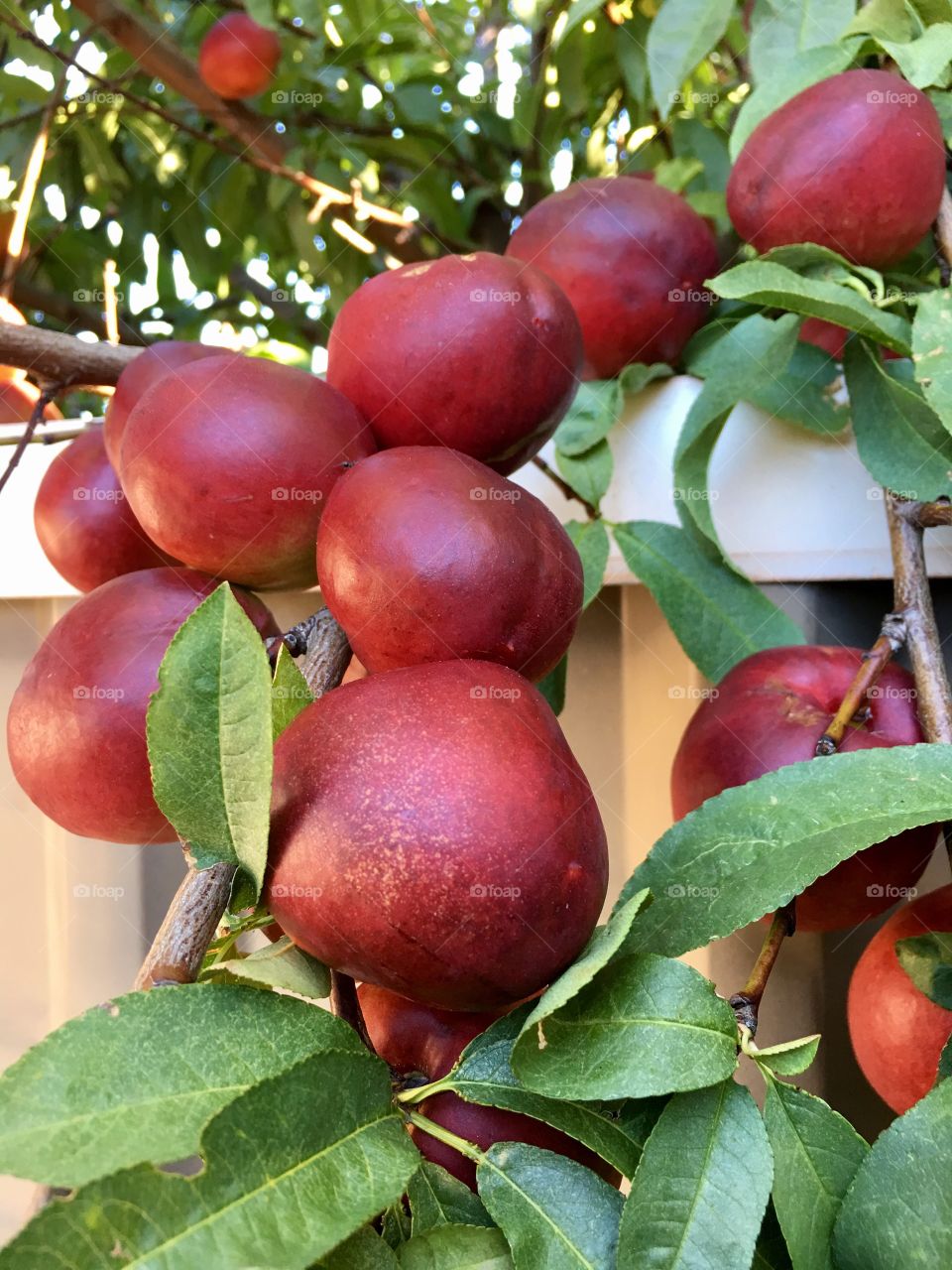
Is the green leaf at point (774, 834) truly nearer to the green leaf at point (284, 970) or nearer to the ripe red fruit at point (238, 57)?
the green leaf at point (284, 970)

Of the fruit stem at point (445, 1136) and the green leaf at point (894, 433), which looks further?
the green leaf at point (894, 433)

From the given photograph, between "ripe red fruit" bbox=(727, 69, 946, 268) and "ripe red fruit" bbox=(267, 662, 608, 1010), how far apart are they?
1.19ft

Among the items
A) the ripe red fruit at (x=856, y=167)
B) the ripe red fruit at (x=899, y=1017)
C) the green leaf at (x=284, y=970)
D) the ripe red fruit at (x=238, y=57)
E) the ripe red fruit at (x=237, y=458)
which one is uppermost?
the ripe red fruit at (x=238, y=57)

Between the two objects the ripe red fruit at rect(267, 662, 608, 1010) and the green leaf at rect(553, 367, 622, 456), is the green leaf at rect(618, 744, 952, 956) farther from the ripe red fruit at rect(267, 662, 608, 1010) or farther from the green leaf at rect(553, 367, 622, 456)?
the green leaf at rect(553, 367, 622, 456)

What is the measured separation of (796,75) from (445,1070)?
0.55m

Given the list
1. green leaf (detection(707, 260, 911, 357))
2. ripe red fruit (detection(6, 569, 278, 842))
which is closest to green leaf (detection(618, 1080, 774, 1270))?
ripe red fruit (detection(6, 569, 278, 842))

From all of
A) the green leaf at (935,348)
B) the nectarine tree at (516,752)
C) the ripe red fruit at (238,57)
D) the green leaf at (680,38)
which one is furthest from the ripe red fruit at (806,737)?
the ripe red fruit at (238,57)

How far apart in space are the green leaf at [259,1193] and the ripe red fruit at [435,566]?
0.14m

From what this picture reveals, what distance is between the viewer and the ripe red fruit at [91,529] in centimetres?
53

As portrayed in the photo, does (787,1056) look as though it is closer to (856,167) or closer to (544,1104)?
(544,1104)

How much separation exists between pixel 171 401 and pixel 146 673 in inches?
4.3

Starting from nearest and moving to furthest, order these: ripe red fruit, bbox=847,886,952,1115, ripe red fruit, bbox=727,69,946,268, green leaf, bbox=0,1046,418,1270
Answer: green leaf, bbox=0,1046,418,1270
ripe red fruit, bbox=847,886,952,1115
ripe red fruit, bbox=727,69,946,268

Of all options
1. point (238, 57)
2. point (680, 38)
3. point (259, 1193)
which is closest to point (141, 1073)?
point (259, 1193)

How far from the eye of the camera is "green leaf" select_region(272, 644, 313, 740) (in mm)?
366
